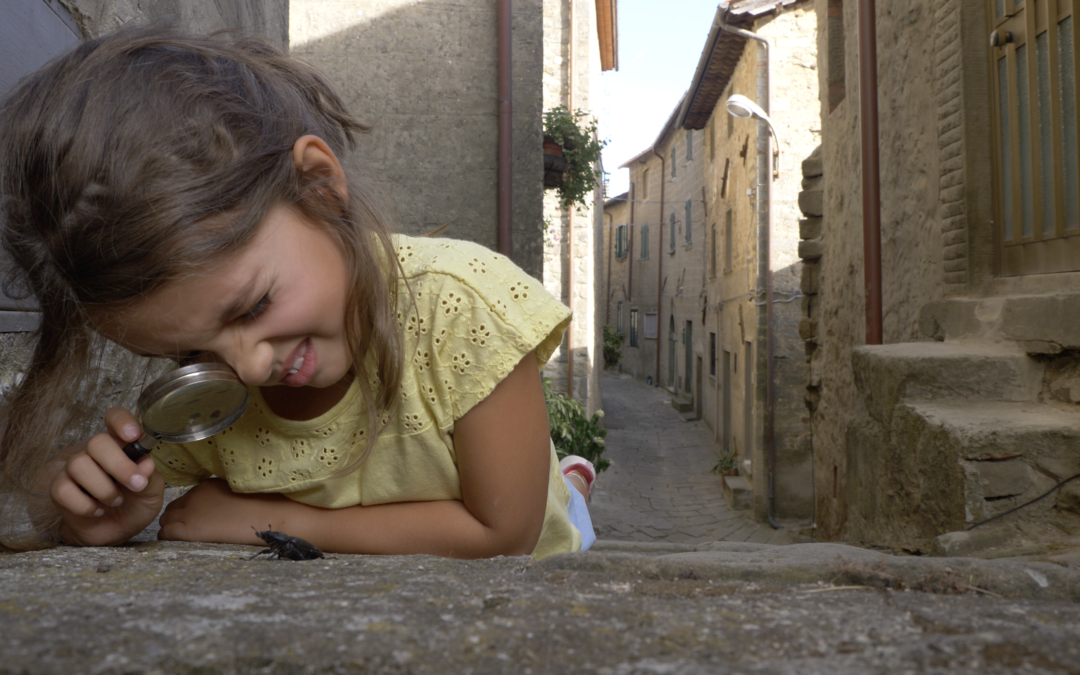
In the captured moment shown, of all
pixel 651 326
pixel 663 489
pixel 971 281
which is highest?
pixel 651 326

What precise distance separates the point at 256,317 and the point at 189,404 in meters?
0.25

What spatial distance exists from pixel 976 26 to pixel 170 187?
3.85 m

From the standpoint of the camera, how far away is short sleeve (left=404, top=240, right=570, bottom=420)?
1.41 meters

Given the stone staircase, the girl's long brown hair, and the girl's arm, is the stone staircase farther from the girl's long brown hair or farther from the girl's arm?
the girl's long brown hair

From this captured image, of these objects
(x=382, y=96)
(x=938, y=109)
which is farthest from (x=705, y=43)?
(x=938, y=109)

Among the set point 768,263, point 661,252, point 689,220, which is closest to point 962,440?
point 768,263

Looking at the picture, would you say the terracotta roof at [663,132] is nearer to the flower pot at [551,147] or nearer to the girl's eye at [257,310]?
the flower pot at [551,147]

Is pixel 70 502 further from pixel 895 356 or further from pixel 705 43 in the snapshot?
pixel 705 43

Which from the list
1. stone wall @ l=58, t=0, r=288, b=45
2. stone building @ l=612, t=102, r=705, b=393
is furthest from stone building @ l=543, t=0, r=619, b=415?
stone building @ l=612, t=102, r=705, b=393

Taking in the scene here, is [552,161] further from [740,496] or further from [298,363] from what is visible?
[298,363]

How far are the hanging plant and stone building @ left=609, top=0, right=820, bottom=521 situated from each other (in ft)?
10.1

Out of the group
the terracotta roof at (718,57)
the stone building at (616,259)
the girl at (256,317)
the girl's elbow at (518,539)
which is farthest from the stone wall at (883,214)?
the stone building at (616,259)

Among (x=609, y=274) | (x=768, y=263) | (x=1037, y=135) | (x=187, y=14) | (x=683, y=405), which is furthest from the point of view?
(x=609, y=274)

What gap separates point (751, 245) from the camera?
11.5m
